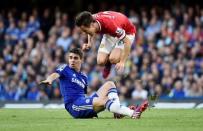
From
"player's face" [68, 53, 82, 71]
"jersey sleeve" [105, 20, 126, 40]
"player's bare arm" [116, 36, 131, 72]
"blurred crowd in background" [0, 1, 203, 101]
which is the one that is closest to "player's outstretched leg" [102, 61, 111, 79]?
"player's bare arm" [116, 36, 131, 72]

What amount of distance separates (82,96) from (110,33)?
6.38 feet

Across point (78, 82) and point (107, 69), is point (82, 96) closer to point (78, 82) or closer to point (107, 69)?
point (78, 82)

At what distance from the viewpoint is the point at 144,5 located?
2850cm

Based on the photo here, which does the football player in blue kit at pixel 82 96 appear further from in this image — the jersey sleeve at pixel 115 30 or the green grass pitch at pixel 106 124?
the jersey sleeve at pixel 115 30

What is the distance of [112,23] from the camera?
15.1 meters

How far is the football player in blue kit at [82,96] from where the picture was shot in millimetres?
13352

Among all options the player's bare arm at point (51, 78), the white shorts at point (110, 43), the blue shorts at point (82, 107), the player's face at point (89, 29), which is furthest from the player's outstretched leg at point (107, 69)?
the player's bare arm at point (51, 78)

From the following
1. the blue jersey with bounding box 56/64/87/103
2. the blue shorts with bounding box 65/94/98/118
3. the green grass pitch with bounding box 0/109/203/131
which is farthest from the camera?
the blue jersey with bounding box 56/64/87/103

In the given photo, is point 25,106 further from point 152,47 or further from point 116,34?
point 116,34

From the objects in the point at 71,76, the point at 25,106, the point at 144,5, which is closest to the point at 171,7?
the point at 144,5

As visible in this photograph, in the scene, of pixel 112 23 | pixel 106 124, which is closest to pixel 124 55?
pixel 112 23

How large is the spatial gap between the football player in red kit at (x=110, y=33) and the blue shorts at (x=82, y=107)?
45.1 inches

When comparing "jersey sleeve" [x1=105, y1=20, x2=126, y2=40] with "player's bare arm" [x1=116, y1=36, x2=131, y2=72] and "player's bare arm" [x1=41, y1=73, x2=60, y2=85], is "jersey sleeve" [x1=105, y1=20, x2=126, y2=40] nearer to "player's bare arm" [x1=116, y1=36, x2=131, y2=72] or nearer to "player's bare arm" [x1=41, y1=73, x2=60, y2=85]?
"player's bare arm" [x1=116, y1=36, x2=131, y2=72]

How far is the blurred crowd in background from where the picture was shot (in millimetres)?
23453
